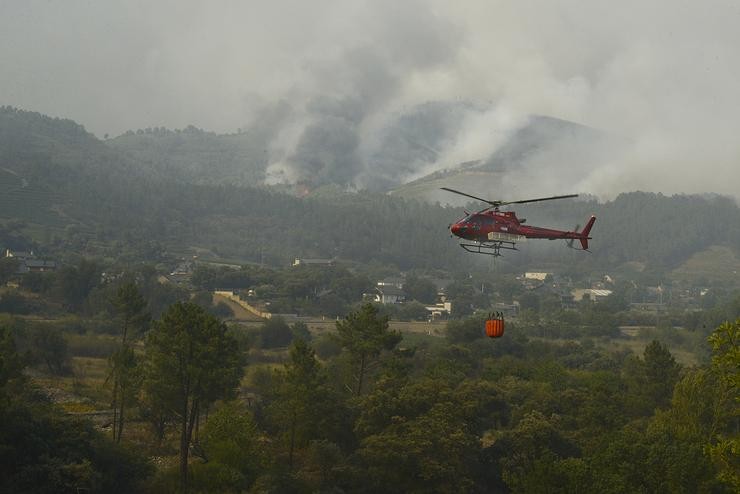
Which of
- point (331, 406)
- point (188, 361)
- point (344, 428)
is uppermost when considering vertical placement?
point (188, 361)

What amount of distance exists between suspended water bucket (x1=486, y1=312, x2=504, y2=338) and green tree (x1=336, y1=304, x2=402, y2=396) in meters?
19.7

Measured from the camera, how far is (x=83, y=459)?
121 ft

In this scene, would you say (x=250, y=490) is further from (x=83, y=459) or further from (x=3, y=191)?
(x=3, y=191)

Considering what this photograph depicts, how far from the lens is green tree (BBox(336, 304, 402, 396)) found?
5353cm

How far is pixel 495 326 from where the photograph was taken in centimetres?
3394

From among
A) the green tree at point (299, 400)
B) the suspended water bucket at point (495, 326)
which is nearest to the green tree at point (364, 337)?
the green tree at point (299, 400)

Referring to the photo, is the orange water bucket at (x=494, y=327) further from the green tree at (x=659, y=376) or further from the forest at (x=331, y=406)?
the green tree at (x=659, y=376)

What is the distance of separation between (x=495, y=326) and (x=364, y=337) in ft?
68.4

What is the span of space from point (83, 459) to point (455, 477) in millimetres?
16126

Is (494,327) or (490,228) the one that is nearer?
(494,327)

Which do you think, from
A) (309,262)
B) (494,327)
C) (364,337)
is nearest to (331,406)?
(364,337)

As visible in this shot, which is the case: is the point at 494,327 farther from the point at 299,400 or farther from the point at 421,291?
the point at 421,291

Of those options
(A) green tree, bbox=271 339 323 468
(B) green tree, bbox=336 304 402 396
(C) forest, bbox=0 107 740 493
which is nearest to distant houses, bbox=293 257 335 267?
(C) forest, bbox=0 107 740 493

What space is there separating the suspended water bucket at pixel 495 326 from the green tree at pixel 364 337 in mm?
19697
